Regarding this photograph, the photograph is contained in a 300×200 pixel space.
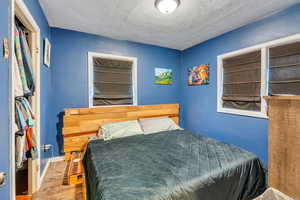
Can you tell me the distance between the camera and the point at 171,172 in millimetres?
1228

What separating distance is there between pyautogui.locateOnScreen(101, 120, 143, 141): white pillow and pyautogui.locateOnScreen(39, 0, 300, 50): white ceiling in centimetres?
174

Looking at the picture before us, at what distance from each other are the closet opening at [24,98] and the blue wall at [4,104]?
7cm

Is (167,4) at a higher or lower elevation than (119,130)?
higher

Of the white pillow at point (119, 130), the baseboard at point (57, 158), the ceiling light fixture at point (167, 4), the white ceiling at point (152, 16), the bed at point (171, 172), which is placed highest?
the white ceiling at point (152, 16)

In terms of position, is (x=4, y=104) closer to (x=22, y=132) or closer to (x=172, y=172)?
(x=22, y=132)

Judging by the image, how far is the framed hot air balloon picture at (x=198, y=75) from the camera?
2.98 m

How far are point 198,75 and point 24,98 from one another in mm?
3043

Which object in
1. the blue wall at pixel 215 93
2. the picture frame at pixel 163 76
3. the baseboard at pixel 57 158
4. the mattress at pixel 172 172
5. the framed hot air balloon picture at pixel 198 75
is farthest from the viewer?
the picture frame at pixel 163 76

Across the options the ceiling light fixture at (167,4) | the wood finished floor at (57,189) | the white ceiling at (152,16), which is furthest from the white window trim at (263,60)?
the wood finished floor at (57,189)

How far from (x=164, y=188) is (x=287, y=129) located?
111cm

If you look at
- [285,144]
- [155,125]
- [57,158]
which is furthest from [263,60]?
[57,158]

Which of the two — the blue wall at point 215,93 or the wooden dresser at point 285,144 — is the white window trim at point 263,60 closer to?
the blue wall at point 215,93

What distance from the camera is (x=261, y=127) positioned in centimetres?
211

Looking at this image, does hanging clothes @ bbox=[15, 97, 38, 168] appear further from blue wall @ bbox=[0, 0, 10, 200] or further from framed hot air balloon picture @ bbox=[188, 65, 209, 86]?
framed hot air balloon picture @ bbox=[188, 65, 209, 86]
